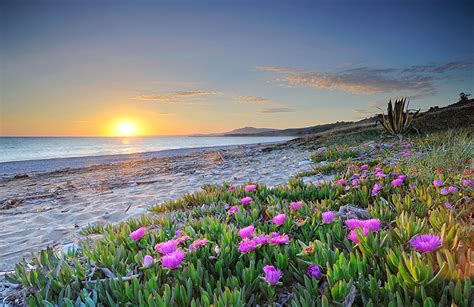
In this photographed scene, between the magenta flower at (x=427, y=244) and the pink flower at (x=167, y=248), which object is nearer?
the magenta flower at (x=427, y=244)

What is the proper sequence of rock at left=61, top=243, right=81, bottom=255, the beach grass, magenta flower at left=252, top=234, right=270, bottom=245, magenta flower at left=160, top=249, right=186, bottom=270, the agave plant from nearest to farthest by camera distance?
the beach grass → magenta flower at left=160, top=249, right=186, bottom=270 → magenta flower at left=252, top=234, right=270, bottom=245 → rock at left=61, top=243, right=81, bottom=255 → the agave plant

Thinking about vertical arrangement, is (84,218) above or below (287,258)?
below

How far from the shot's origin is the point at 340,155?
23.0 ft

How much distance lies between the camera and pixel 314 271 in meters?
1.29

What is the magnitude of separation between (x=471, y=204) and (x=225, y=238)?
5.81 ft

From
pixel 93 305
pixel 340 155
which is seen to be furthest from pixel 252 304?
pixel 340 155

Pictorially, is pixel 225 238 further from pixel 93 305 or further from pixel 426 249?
pixel 426 249

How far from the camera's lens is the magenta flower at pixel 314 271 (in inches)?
50.6

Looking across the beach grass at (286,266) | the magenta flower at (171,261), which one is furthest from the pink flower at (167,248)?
the magenta flower at (171,261)

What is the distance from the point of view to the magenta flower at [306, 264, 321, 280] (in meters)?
1.28

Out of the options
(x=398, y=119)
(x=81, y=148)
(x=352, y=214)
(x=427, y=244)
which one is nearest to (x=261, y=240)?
(x=427, y=244)

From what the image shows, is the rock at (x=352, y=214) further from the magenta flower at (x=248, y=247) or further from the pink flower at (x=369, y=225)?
the magenta flower at (x=248, y=247)

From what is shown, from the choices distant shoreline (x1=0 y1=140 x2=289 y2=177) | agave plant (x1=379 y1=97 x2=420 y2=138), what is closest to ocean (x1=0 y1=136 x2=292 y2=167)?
distant shoreline (x1=0 y1=140 x2=289 y2=177)

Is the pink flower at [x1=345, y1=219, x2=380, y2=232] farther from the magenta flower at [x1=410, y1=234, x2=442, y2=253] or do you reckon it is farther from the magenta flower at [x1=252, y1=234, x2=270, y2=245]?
the magenta flower at [x1=252, y1=234, x2=270, y2=245]
